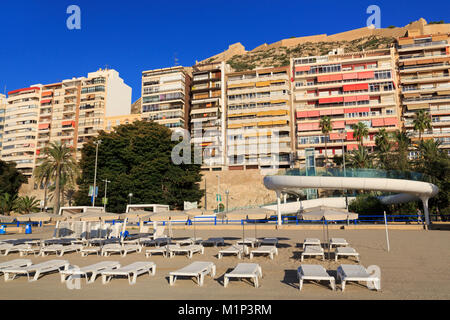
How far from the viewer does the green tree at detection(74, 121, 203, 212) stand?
163ft

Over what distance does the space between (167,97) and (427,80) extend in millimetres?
55446

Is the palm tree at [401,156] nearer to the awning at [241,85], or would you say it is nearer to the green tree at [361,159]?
the green tree at [361,159]

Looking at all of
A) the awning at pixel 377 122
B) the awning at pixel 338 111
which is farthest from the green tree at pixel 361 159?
the awning at pixel 338 111

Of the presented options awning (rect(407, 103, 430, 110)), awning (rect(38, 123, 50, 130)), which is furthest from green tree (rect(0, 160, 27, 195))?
awning (rect(407, 103, 430, 110))

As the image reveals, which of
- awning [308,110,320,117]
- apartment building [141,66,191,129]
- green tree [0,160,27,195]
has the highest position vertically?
apartment building [141,66,191,129]

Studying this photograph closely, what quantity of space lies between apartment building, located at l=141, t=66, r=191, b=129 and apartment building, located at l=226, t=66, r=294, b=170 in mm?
10696

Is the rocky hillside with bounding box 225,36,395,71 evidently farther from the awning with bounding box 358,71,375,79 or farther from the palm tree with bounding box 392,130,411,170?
the palm tree with bounding box 392,130,411,170

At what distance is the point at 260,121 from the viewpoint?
236 ft

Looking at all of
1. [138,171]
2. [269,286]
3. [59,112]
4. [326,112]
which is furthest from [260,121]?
[269,286]

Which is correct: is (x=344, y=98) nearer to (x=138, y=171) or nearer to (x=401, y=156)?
(x=401, y=156)

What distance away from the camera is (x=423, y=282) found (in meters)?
8.20

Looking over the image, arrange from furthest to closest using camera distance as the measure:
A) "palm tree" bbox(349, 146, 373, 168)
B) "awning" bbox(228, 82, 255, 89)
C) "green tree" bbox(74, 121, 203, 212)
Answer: "awning" bbox(228, 82, 255, 89) < "palm tree" bbox(349, 146, 373, 168) < "green tree" bbox(74, 121, 203, 212)
